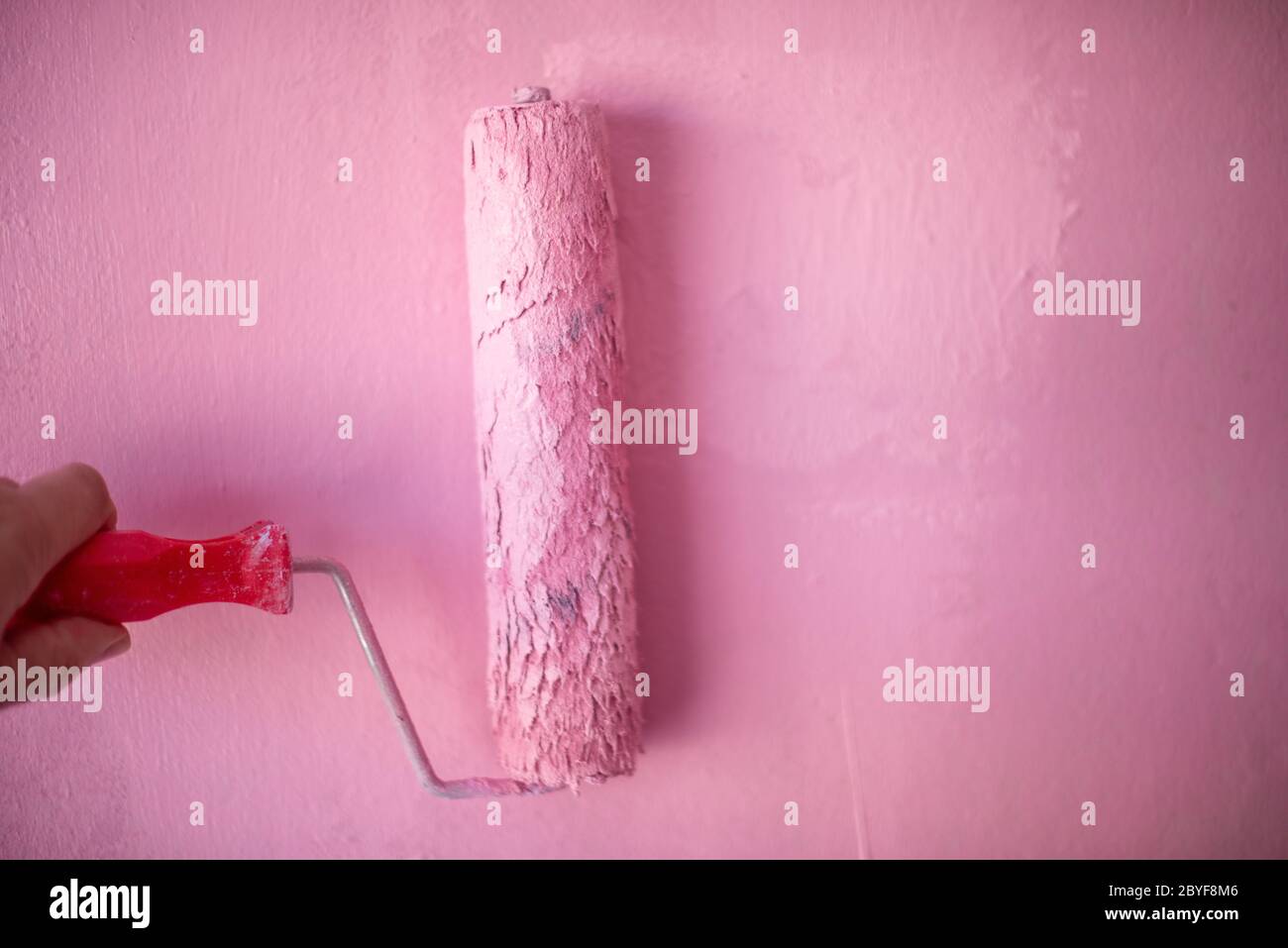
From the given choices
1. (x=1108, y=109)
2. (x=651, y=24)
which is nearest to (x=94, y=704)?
(x=651, y=24)

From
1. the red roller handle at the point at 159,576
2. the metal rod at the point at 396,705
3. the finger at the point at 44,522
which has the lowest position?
the metal rod at the point at 396,705

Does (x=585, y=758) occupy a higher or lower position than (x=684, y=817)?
higher

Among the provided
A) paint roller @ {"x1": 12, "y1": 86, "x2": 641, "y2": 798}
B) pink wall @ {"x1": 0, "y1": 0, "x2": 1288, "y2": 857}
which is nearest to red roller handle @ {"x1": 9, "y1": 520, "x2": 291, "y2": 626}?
paint roller @ {"x1": 12, "y1": 86, "x2": 641, "y2": 798}

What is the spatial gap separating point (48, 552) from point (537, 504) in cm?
39

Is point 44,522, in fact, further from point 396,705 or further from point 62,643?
point 396,705

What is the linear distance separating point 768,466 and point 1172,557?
1.48 feet

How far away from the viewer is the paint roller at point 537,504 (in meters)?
0.74

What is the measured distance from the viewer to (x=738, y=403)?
34.7 inches

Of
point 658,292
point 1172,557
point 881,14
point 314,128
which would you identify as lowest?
point 1172,557

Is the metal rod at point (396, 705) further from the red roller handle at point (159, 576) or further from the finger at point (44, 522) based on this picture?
the finger at point (44, 522)

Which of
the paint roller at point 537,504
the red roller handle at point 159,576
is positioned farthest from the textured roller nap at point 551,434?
the red roller handle at point 159,576

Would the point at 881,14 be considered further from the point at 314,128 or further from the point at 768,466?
the point at 314,128
